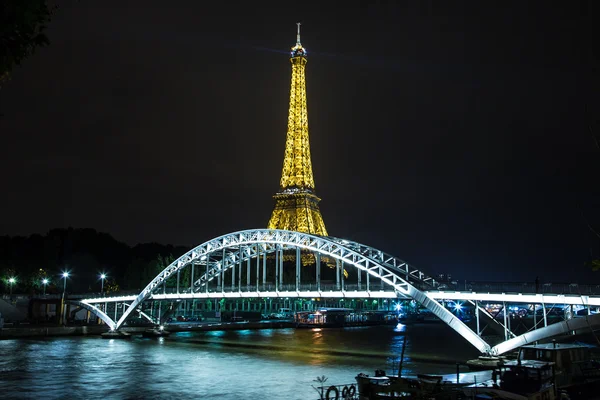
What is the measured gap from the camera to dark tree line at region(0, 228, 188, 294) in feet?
295

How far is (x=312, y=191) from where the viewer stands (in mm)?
113188

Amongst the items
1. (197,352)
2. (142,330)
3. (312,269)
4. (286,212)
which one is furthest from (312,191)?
(197,352)

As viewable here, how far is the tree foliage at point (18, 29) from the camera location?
27.7 ft

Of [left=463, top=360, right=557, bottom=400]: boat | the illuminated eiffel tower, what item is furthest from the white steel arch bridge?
the illuminated eiffel tower

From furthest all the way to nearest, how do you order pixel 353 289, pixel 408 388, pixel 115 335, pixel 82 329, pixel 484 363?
pixel 82 329, pixel 115 335, pixel 353 289, pixel 484 363, pixel 408 388

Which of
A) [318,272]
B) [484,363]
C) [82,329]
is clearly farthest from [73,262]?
[484,363]

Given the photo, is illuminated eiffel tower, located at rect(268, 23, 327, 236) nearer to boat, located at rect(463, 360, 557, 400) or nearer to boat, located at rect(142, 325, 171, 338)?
boat, located at rect(142, 325, 171, 338)

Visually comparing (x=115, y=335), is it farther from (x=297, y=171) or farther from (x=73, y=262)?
(x=297, y=171)

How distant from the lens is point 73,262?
98812 mm

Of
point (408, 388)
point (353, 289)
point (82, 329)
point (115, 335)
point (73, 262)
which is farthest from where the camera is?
point (73, 262)

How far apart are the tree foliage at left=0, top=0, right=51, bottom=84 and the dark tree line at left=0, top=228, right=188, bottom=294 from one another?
84966 mm

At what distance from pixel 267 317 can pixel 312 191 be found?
1030 inches

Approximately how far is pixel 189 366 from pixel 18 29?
35.1m

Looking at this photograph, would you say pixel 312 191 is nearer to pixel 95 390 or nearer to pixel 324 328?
pixel 324 328
